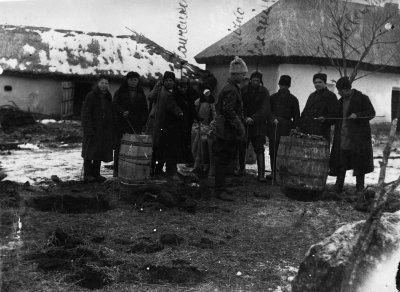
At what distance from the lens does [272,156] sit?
8.06 m

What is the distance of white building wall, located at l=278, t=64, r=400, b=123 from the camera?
1734 centimetres

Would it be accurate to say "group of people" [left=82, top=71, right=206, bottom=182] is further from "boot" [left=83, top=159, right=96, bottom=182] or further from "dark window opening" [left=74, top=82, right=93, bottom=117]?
"dark window opening" [left=74, top=82, right=93, bottom=117]

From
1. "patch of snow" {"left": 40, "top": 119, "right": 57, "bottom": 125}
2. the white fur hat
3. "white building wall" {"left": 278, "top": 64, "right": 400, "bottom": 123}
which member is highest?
"white building wall" {"left": 278, "top": 64, "right": 400, "bottom": 123}

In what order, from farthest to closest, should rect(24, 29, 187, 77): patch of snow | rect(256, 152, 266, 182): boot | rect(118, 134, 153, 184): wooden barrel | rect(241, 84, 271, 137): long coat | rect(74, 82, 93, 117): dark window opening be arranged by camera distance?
rect(74, 82, 93, 117): dark window opening
rect(24, 29, 187, 77): patch of snow
rect(256, 152, 266, 182): boot
rect(241, 84, 271, 137): long coat
rect(118, 134, 153, 184): wooden barrel

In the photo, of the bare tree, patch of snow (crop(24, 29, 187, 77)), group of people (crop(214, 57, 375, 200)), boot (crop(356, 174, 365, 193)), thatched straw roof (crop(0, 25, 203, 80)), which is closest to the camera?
group of people (crop(214, 57, 375, 200))

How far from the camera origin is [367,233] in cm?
295

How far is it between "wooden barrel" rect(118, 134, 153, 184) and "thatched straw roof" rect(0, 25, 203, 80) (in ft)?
42.2

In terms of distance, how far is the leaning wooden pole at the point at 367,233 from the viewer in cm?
279

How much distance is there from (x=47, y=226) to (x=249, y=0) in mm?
7672

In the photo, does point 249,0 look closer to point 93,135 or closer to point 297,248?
point 93,135

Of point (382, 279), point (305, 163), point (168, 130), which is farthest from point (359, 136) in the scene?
point (382, 279)

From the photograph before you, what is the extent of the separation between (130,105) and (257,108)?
6.54 ft

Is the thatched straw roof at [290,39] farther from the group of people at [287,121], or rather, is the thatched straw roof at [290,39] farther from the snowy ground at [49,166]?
the group of people at [287,121]

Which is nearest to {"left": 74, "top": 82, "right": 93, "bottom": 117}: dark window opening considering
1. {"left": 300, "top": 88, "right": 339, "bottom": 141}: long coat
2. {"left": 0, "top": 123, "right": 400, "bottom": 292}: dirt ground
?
{"left": 0, "top": 123, "right": 400, "bottom": 292}: dirt ground
